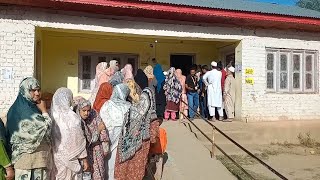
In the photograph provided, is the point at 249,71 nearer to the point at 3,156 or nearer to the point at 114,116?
the point at 114,116

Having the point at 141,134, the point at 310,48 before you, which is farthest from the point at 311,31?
the point at 141,134

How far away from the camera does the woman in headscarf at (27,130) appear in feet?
13.5

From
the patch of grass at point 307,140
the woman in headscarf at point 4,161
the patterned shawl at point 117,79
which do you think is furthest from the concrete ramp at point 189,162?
the patch of grass at point 307,140

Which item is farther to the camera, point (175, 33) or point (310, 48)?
point (310, 48)

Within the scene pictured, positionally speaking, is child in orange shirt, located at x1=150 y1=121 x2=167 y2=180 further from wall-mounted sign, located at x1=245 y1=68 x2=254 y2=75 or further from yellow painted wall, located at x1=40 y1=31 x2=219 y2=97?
yellow painted wall, located at x1=40 y1=31 x2=219 y2=97

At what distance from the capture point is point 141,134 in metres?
5.59

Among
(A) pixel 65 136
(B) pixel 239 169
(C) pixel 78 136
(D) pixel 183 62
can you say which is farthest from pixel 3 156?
(D) pixel 183 62

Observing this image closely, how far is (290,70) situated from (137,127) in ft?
23.2

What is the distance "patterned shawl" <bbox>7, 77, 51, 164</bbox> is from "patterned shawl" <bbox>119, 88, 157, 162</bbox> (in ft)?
4.76

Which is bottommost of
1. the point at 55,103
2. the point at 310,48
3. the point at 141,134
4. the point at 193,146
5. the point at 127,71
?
the point at 193,146

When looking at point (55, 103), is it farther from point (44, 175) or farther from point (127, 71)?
→ point (127, 71)

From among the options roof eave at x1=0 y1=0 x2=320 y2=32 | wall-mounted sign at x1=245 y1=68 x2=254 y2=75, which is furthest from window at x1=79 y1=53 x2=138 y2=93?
wall-mounted sign at x1=245 y1=68 x2=254 y2=75

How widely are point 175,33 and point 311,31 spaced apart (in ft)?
14.1

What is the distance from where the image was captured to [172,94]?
997 cm
